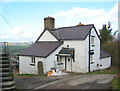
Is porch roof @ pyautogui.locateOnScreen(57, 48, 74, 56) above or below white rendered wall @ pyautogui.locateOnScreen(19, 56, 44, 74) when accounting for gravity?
above

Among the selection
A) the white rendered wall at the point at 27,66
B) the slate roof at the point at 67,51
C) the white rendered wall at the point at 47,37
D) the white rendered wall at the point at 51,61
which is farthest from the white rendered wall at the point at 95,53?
the white rendered wall at the point at 27,66

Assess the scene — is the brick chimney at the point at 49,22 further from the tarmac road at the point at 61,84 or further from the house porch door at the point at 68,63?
the tarmac road at the point at 61,84

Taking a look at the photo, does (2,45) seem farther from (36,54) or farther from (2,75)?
(36,54)

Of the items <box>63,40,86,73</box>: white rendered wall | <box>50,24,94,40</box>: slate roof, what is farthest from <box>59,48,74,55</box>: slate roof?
<box>50,24,94,40</box>: slate roof

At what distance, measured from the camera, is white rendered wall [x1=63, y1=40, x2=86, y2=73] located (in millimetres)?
15789

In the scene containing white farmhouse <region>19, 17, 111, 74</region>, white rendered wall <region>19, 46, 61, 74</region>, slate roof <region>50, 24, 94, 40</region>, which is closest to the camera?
white rendered wall <region>19, 46, 61, 74</region>

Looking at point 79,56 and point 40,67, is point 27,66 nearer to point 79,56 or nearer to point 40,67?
point 40,67

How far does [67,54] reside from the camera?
50.9 ft

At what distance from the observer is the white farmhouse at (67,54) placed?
1534cm

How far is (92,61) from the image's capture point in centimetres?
1764

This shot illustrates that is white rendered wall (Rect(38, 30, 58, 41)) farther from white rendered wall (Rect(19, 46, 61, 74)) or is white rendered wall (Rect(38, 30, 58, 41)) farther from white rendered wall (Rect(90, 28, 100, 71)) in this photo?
white rendered wall (Rect(90, 28, 100, 71))

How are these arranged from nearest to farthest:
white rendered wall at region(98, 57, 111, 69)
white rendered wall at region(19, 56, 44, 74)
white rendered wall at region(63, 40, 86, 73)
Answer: white rendered wall at region(63, 40, 86, 73)
white rendered wall at region(19, 56, 44, 74)
white rendered wall at region(98, 57, 111, 69)

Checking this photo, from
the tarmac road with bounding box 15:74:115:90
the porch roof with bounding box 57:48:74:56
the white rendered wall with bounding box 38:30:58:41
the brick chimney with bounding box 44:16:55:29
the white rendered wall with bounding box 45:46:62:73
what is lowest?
the tarmac road with bounding box 15:74:115:90

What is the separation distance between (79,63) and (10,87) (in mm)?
10813
